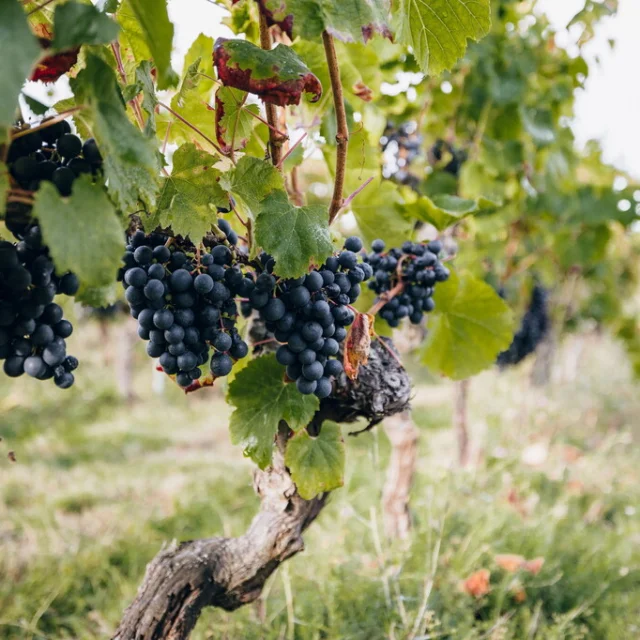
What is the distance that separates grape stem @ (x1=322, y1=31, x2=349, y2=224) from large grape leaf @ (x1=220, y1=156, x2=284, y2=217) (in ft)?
0.45

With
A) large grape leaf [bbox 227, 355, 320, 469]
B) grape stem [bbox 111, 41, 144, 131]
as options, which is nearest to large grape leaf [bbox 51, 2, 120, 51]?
grape stem [bbox 111, 41, 144, 131]

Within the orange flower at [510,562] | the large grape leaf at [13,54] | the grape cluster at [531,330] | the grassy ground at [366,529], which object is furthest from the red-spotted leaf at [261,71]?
the grape cluster at [531,330]

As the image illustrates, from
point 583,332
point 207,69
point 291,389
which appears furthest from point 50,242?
point 583,332

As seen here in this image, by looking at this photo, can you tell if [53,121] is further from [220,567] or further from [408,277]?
[220,567]

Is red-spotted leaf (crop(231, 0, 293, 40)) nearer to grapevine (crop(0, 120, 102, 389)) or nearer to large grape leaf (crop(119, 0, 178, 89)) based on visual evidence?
large grape leaf (crop(119, 0, 178, 89))

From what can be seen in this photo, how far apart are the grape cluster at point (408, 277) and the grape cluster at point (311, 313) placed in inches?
12.8

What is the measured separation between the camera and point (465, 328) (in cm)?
165

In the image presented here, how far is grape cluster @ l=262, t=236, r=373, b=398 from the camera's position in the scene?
3.45 ft

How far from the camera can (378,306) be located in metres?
1.44

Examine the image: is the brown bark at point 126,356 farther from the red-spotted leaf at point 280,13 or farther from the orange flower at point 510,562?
the red-spotted leaf at point 280,13

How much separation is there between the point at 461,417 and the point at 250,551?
271cm

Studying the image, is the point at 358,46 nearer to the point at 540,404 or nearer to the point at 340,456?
the point at 340,456

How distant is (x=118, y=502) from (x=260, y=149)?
352 cm

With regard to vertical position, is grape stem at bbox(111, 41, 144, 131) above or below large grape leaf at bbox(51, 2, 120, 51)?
above
